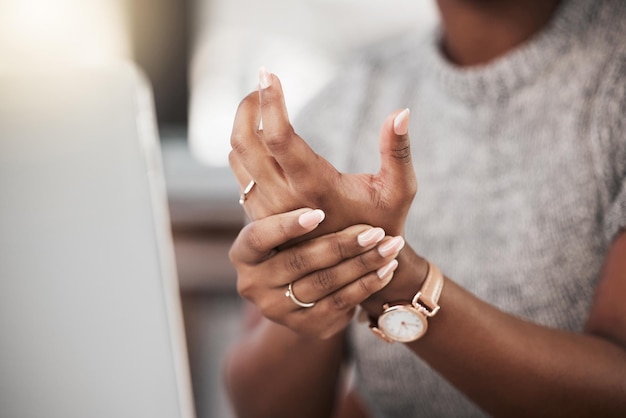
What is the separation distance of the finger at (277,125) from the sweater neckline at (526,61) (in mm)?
369

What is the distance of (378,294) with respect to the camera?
46 centimetres

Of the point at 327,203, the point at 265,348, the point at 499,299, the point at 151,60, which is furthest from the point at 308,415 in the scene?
the point at 151,60

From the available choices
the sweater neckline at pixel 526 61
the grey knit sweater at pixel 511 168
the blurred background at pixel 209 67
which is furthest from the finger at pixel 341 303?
the blurred background at pixel 209 67

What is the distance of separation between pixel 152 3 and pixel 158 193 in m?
1.57

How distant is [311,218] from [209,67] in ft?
4.80

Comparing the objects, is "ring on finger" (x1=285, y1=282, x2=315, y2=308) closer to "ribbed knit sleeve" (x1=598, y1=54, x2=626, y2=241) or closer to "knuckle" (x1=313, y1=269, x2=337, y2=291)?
"knuckle" (x1=313, y1=269, x2=337, y2=291)

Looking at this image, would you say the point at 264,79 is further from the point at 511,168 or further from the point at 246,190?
the point at 511,168

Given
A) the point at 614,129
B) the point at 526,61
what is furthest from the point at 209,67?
the point at 614,129

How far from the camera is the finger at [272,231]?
1.32ft

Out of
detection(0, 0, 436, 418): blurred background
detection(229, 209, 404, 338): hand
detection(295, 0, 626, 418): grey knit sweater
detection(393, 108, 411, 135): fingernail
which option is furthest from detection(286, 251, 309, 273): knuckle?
detection(0, 0, 436, 418): blurred background

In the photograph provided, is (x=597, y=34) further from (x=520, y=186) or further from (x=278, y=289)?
(x=278, y=289)

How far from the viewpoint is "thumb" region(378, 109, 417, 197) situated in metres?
0.38

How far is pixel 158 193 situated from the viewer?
0.36m

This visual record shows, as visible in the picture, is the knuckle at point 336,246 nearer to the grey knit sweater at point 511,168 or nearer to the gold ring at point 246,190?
the gold ring at point 246,190
